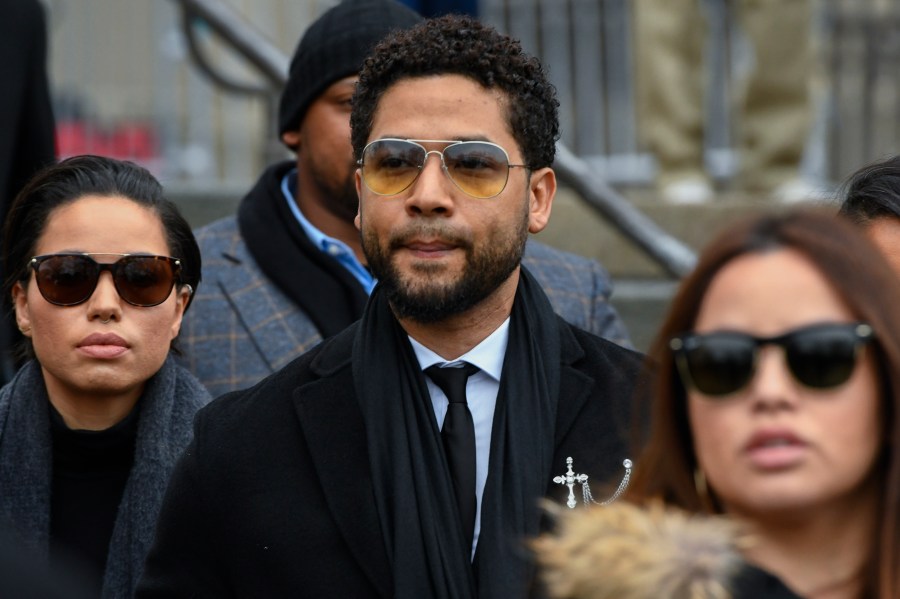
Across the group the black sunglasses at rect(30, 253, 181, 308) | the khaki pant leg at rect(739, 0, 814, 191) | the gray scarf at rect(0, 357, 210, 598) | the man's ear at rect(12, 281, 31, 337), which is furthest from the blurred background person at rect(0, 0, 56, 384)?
the khaki pant leg at rect(739, 0, 814, 191)

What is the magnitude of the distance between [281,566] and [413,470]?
30 centimetres

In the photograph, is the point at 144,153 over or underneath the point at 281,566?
over

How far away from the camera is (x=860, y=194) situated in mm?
3760

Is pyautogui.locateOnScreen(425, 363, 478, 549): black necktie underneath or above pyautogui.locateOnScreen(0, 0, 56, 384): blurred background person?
underneath

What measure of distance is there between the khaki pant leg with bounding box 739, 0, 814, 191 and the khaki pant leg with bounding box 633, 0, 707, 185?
21 centimetres

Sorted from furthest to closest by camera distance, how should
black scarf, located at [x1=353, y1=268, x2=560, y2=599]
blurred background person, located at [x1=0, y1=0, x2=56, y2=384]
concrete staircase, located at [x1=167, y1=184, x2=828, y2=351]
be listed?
1. concrete staircase, located at [x1=167, y1=184, x2=828, y2=351]
2. blurred background person, located at [x1=0, y1=0, x2=56, y2=384]
3. black scarf, located at [x1=353, y1=268, x2=560, y2=599]

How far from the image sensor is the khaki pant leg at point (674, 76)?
24.4ft

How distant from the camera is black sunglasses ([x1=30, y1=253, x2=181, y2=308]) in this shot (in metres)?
3.69

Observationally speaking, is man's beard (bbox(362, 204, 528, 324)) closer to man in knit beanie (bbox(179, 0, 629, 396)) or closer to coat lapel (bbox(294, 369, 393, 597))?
coat lapel (bbox(294, 369, 393, 597))

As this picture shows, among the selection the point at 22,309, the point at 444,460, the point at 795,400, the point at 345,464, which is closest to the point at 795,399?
the point at 795,400

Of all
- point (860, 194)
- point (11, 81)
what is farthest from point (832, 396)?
point (11, 81)

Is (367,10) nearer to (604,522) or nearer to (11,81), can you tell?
(11,81)

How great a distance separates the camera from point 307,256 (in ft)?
15.3

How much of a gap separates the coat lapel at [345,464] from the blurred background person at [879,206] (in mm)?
1134
